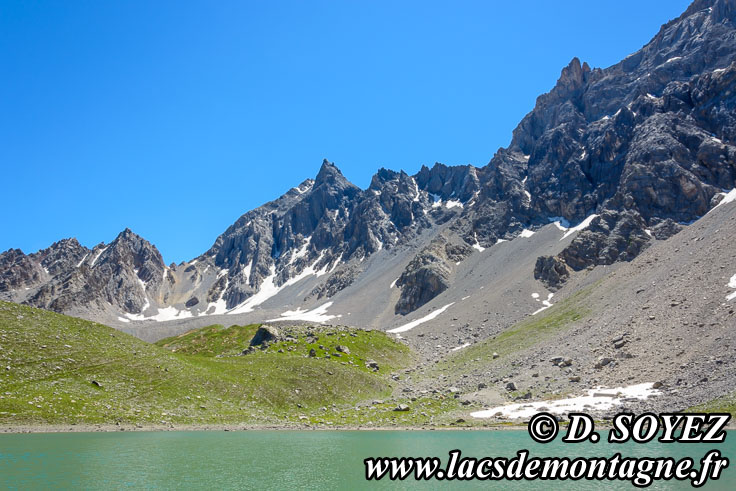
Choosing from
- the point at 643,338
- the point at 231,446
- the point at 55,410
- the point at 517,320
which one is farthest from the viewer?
the point at 517,320

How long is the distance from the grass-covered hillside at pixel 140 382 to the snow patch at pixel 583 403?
21509 mm

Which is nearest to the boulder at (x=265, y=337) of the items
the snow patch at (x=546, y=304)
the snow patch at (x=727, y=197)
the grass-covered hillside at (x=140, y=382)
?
the grass-covered hillside at (x=140, y=382)

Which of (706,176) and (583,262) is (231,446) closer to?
(583,262)

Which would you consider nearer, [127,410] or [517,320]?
[127,410]

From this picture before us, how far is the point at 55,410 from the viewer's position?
153 ft

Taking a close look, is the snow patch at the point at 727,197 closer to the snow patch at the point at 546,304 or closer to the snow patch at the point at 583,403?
the snow patch at the point at 546,304

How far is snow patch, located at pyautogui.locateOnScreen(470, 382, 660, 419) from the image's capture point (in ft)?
195

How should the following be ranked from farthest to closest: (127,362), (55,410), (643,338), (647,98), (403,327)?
(647,98), (403,327), (643,338), (127,362), (55,410)

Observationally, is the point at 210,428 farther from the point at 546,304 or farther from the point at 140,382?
the point at 546,304

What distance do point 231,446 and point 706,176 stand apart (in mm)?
176180

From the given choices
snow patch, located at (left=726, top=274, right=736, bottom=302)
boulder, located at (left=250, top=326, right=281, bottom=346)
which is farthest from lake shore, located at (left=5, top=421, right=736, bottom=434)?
boulder, located at (left=250, top=326, right=281, bottom=346)

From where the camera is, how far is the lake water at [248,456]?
28375mm

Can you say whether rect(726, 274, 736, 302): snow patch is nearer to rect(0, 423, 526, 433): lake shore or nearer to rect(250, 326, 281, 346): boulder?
rect(0, 423, 526, 433): lake shore

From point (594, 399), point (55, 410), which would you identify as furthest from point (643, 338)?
point (55, 410)
